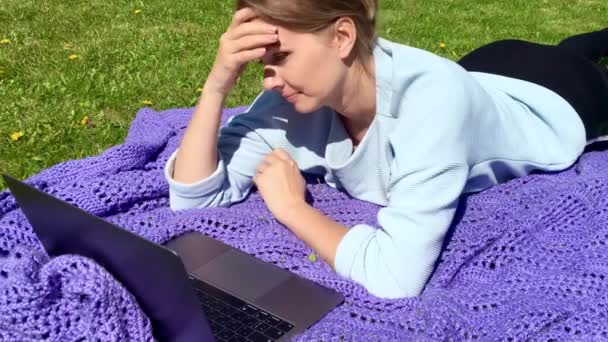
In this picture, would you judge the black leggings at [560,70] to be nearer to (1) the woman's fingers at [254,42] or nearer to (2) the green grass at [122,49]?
(2) the green grass at [122,49]

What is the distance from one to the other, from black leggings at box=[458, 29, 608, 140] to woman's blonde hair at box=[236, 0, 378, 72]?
1.09 meters

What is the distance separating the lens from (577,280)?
2160 millimetres

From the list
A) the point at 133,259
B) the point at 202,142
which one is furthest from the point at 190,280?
the point at 202,142

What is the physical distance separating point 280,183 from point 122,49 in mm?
2588

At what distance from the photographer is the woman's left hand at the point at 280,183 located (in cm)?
235

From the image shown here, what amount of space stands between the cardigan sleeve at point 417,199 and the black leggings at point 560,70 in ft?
3.17

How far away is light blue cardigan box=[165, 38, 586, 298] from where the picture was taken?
80.3 inches

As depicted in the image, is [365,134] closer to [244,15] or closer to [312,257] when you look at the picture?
[312,257]

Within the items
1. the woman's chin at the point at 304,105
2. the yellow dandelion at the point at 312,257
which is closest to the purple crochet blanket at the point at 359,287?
the yellow dandelion at the point at 312,257

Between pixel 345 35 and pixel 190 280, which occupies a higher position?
pixel 345 35

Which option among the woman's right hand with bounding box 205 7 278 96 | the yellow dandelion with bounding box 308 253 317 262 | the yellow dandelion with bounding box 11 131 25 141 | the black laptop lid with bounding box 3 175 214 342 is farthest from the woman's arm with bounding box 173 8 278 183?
the yellow dandelion with bounding box 11 131 25 141

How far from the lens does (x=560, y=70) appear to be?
9.89 ft

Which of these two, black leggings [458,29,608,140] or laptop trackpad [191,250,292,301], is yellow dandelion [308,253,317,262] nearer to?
laptop trackpad [191,250,292,301]

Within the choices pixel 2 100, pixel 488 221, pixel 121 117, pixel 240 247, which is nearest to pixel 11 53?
pixel 2 100
